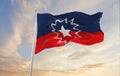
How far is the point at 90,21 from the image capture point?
24.3 metres

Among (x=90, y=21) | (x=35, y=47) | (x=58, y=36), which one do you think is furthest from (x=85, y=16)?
(x=35, y=47)

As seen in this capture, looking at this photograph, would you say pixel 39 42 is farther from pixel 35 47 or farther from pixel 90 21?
pixel 90 21

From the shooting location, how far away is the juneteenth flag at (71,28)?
2405 cm

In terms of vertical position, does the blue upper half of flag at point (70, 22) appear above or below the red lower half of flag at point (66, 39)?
above

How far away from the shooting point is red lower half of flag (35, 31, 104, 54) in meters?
23.9

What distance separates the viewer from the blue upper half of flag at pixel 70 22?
2416 centimetres

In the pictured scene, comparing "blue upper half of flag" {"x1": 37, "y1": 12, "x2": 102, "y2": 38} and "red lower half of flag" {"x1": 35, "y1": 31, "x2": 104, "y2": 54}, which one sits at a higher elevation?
"blue upper half of flag" {"x1": 37, "y1": 12, "x2": 102, "y2": 38}

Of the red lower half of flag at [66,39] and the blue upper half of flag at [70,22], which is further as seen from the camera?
the blue upper half of flag at [70,22]

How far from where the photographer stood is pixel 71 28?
80.7 ft

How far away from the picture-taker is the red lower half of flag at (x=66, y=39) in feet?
78.3

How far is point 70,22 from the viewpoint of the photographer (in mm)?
24438

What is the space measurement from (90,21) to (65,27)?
1.83 m

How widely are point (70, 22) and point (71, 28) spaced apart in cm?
45

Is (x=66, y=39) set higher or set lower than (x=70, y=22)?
lower
